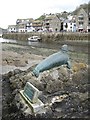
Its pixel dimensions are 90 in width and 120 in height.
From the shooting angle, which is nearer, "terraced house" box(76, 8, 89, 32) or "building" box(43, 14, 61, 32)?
"terraced house" box(76, 8, 89, 32)

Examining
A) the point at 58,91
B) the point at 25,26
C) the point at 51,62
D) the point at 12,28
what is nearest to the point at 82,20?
the point at 25,26

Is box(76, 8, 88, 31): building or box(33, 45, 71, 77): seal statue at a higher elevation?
box(76, 8, 88, 31): building

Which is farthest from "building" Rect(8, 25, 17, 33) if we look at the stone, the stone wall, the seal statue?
the stone

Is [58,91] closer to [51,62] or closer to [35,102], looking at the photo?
[51,62]

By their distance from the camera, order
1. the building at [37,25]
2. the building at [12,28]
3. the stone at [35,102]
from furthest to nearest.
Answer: the building at [12,28]
the building at [37,25]
the stone at [35,102]

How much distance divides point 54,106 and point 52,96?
1130mm

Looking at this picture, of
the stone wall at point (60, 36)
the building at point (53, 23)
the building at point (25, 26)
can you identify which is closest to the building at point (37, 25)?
the building at point (25, 26)

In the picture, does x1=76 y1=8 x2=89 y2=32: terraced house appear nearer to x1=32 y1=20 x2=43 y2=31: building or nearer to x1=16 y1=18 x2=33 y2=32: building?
x1=32 y1=20 x2=43 y2=31: building

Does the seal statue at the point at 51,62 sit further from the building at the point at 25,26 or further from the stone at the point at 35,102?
the building at the point at 25,26

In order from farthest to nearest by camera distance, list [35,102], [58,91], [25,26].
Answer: [25,26], [58,91], [35,102]

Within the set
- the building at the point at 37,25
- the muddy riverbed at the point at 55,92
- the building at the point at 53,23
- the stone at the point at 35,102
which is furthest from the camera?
the building at the point at 37,25

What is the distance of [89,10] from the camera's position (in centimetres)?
9056

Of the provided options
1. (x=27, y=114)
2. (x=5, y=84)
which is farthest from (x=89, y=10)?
(x=27, y=114)

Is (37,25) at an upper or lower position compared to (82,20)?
lower
